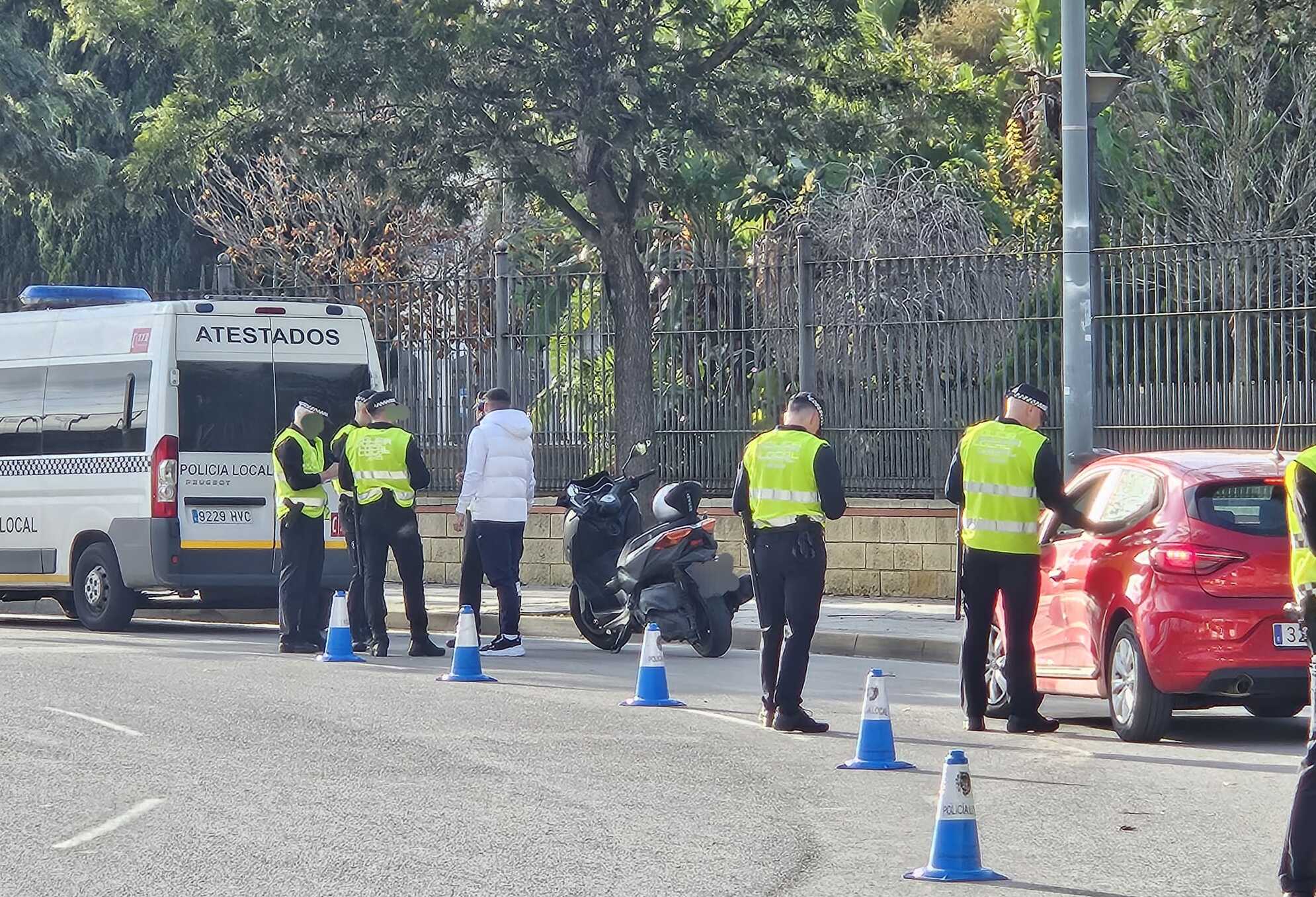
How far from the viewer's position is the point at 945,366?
18.7 meters

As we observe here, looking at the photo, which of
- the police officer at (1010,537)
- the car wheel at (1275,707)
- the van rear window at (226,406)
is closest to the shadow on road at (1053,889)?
the police officer at (1010,537)

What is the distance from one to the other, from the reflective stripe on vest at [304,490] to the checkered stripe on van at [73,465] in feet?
5.20

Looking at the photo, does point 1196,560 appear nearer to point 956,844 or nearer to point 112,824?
point 956,844

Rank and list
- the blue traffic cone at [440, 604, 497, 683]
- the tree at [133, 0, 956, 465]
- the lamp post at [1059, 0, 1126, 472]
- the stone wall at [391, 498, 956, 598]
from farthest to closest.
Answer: the stone wall at [391, 498, 956, 598], the tree at [133, 0, 956, 465], the lamp post at [1059, 0, 1126, 472], the blue traffic cone at [440, 604, 497, 683]

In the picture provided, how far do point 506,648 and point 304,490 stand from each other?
181cm

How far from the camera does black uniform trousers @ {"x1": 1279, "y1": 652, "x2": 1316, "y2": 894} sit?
6.43m

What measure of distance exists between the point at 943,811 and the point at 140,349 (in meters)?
10.8

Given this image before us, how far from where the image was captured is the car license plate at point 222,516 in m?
16.4

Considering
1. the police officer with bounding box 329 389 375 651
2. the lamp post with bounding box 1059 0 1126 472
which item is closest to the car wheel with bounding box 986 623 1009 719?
the lamp post with bounding box 1059 0 1126 472

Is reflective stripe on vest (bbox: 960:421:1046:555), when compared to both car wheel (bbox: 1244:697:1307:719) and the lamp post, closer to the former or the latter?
car wheel (bbox: 1244:697:1307:719)

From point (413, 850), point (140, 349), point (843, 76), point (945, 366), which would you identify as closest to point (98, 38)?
point (140, 349)

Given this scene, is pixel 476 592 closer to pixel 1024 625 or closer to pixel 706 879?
pixel 1024 625

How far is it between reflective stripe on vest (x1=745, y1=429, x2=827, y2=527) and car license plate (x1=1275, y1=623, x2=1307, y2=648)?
2335 millimetres

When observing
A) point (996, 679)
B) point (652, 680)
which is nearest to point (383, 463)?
point (652, 680)
